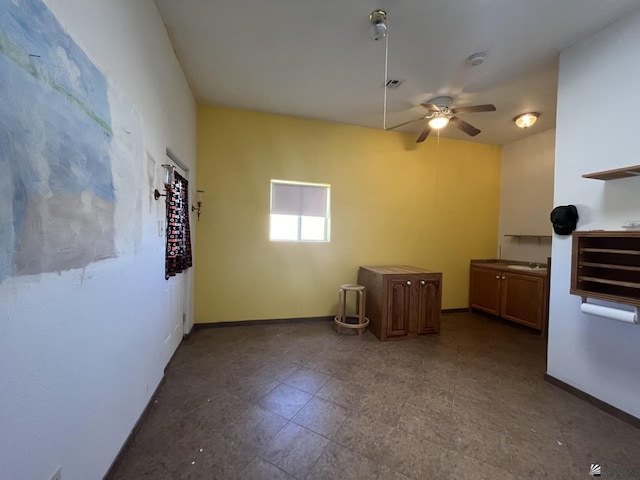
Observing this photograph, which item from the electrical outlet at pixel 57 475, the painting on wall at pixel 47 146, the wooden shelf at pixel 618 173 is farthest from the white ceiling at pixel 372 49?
the electrical outlet at pixel 57 475

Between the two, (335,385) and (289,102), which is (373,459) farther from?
(289,102)

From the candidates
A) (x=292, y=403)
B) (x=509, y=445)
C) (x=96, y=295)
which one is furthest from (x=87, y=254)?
(x=509, y=445)

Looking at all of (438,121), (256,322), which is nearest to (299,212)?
(256,322)

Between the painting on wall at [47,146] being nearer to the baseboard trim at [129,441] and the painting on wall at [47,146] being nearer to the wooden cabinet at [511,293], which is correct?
the baseboard trim at [129,441]

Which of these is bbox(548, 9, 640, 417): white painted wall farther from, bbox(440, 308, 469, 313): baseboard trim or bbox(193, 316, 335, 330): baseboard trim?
bbox(193, 316, 335, 330): baseboard trim

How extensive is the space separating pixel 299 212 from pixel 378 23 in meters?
2.32

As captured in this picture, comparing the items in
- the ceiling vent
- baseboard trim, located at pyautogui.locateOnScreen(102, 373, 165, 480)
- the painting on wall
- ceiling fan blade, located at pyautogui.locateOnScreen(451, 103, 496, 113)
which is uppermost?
the ceiling vent

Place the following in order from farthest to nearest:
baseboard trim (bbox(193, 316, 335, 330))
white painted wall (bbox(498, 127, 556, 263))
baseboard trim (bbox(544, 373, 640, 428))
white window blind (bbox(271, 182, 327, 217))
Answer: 1. white painted wall (bbox(498, 127, 556, 263))
2. white window blind (bbox(271, 182, 327, 217))
3. baseboard trim (bbox(193, 316, 335, 330))
4. baseboard trim (bbox(544, 373, 640, 428))

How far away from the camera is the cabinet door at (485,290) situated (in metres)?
3.86

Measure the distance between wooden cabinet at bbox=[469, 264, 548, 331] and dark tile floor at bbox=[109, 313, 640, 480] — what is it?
761mm

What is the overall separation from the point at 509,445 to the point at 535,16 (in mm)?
2955

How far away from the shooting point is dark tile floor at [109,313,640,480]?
1416 millimetres

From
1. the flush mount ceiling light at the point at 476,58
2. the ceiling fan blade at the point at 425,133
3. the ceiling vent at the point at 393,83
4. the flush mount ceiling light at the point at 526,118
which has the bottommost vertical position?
the ceiling fan blade at the point at 425,133

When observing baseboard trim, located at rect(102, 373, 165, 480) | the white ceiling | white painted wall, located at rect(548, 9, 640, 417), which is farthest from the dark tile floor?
the white ceiling
